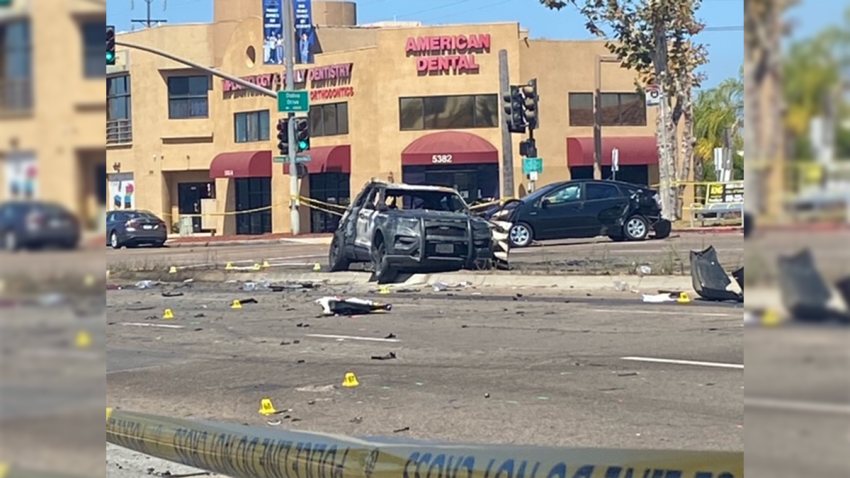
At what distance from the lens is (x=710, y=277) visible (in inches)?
460

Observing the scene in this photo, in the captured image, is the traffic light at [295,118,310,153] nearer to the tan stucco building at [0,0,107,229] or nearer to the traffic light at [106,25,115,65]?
the traffic light at [106,25,115,65]

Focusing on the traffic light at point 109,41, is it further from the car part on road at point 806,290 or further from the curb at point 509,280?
the curb at point 509,280

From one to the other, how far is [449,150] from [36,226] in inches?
688

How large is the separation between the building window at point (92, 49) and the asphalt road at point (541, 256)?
32.4 feet

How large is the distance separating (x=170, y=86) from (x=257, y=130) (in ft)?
10.3

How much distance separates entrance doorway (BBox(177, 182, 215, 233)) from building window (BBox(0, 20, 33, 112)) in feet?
36.0

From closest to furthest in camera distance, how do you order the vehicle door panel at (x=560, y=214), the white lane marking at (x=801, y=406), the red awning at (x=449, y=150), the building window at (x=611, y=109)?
the white lane marking at (x=801, y=406) < the building window at (x=611, y=109) < the red awning at (x=449, y=150) < the vehicle door panel at (x=560, y=214)

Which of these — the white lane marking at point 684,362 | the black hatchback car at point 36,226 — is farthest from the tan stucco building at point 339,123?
the black hatchback car at point 36,226

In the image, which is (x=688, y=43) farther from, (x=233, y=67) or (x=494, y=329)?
(x=233, y=67)

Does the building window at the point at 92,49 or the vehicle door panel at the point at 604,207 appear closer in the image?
the building window at the point at 92,49

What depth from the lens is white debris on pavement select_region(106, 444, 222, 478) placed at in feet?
16.4

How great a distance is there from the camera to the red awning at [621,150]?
39.9 feet

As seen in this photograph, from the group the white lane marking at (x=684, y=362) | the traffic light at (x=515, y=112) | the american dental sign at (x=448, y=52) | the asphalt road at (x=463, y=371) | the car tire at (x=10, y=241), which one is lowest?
the asphalt road at (x=463, y=371)

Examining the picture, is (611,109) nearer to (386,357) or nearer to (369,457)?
(386,357)
